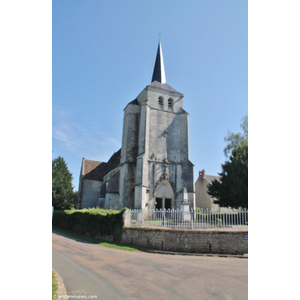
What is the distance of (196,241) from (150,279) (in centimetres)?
516

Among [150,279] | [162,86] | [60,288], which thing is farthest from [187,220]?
[162,86]

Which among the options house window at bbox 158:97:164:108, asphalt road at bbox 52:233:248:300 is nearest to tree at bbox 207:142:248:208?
house window at bbox 158:97:164:108

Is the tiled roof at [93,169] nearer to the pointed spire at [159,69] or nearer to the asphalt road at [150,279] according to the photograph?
the pointed spire at [159,69]

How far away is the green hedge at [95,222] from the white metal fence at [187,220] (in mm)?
922

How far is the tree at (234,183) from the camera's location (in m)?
22.5

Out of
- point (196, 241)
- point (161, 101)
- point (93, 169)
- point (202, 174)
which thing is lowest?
point (196, 241)

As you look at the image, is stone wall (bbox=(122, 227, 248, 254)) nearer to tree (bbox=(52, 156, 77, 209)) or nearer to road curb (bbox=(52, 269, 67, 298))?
road curb (bbox=(52, 269, 67, 298))

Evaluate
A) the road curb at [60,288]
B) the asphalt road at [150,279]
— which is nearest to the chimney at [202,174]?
the asphalt road at [150,279]

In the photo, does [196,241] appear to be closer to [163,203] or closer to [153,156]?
[163,203]

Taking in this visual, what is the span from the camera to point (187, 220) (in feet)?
39.7

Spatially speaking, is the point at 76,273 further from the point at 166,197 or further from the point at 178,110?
the point at 178,110
